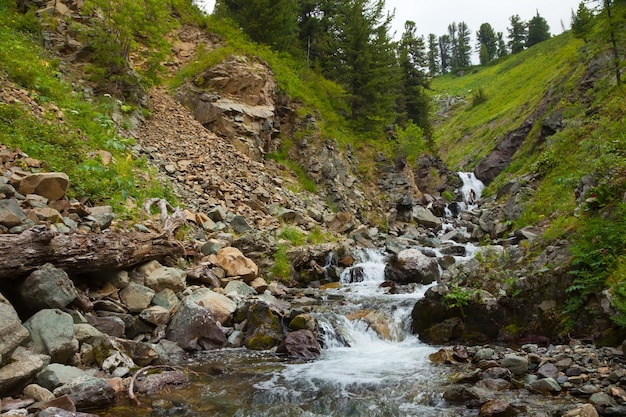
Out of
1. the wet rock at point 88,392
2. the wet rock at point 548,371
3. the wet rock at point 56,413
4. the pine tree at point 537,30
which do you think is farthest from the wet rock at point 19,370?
the pine tree at point 537,30

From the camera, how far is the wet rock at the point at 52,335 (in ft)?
20.4

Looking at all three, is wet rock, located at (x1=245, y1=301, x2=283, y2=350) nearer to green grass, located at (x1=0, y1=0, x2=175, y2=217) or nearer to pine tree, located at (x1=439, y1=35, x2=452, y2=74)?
green grass, located at (x1=0, y1=0, x2=175, y2=217)

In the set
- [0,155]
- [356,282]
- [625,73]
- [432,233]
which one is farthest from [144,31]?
[625,73]

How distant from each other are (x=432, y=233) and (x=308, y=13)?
22473 mm

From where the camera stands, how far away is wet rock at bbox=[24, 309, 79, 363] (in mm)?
6230

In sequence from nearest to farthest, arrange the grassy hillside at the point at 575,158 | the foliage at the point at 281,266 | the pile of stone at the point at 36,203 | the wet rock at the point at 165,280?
1. the pile of stone at the point at 36,203
2. the grassy hillside at the point at 575,158
3. the wet rock at the point at 165,280
4. the foliage at the point at 281,266

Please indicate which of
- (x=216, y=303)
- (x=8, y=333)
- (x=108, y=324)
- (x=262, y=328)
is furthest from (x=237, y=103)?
(x=8, y=333)

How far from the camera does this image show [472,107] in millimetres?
71000

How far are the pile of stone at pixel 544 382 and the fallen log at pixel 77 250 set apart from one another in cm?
701

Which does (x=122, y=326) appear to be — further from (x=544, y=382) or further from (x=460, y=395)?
(x=544, y=382)

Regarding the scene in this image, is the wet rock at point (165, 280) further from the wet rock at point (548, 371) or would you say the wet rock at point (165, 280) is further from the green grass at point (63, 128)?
the wet rock at point (548, 371)

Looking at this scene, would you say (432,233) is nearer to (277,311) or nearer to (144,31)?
(277,311)

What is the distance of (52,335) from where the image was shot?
20.9 feet

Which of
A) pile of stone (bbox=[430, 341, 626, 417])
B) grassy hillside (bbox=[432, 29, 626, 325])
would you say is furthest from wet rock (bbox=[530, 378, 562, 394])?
grassy hillside (bbox=[432, 29, 626, 325])
